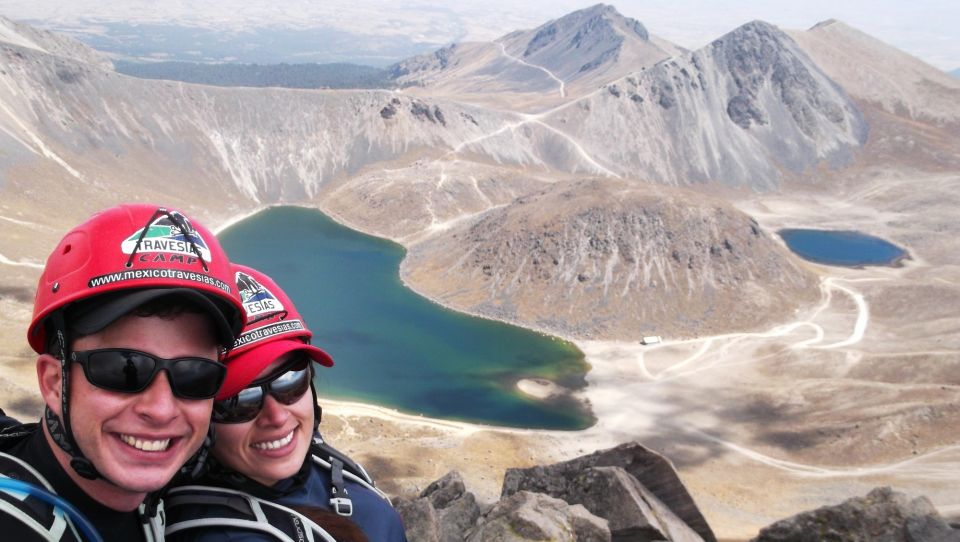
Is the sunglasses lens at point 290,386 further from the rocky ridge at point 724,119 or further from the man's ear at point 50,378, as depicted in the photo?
the rocky ridge at point 724,119

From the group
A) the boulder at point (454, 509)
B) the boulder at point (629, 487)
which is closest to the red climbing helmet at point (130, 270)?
the boulder at point (454, 509)

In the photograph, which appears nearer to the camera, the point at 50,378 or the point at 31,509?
the point at 31,509

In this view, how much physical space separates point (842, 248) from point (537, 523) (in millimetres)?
127684

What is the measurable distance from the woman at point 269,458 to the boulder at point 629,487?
9819 millimetres

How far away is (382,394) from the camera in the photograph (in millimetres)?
59156

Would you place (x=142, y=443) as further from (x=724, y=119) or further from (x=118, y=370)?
(x=724, y=119)

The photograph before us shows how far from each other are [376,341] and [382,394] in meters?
12.7

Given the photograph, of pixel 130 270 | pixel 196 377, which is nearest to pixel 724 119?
pixel 196 377

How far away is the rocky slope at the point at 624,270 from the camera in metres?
80.2

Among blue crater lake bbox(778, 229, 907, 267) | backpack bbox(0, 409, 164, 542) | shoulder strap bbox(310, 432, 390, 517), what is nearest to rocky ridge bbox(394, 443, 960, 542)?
shoulder strap bbox(310, 432, 390, 517)

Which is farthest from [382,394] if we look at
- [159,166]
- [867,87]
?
[867,87]

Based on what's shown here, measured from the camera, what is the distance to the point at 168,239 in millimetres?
4410

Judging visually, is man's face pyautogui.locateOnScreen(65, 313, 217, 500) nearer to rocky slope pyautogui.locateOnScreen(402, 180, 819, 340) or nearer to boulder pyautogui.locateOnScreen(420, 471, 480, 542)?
boulder pyautogui.locateOnScreen(420, 471, 480, 542)

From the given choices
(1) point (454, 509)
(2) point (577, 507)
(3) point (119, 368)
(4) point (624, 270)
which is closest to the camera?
(3) point (119, 368)
